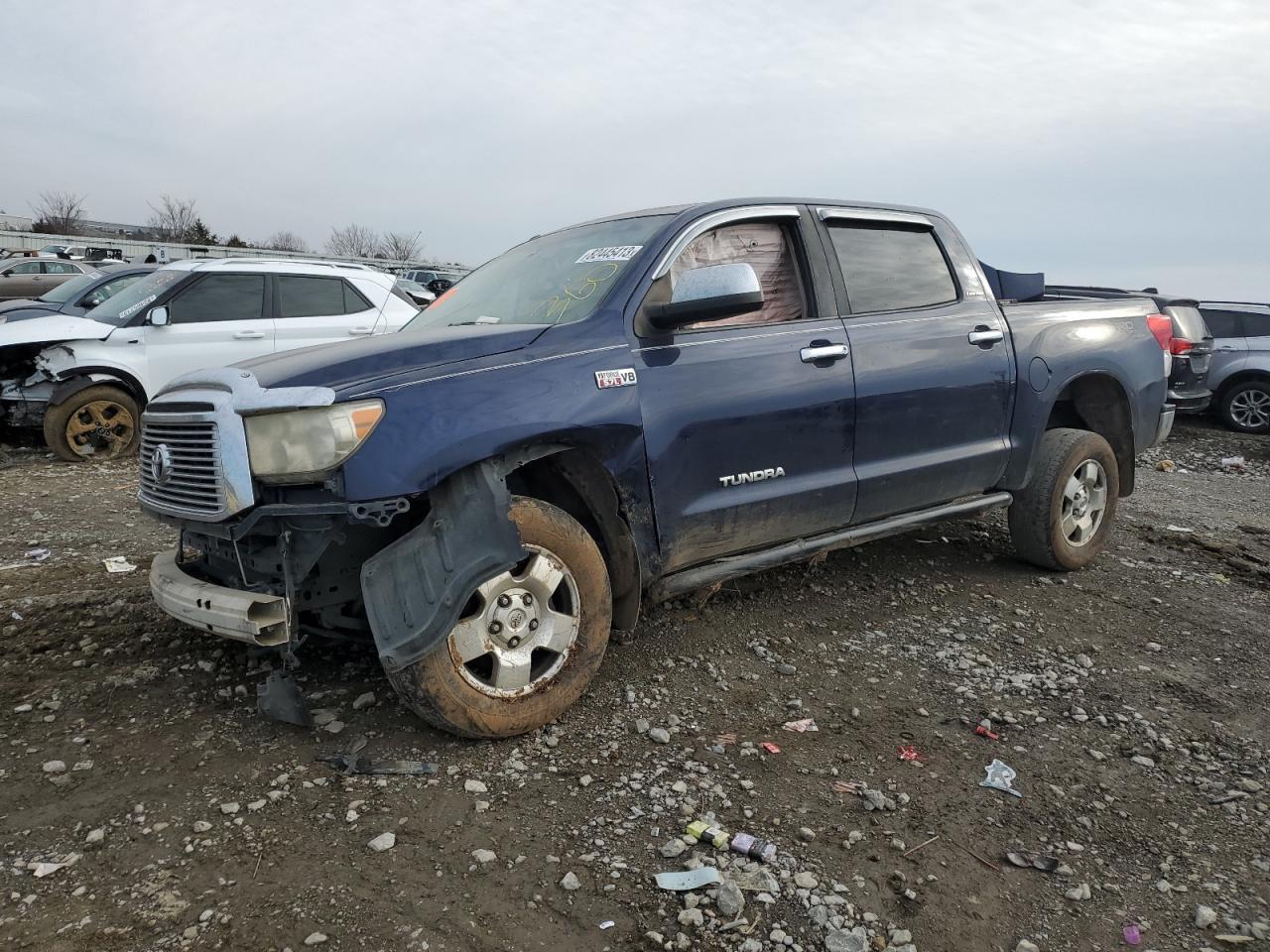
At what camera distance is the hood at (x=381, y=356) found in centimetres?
297

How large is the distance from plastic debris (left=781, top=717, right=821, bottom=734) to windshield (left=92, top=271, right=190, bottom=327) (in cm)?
724

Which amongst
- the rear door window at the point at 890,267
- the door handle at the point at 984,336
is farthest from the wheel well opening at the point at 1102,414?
the rear door window at the point at 890,267

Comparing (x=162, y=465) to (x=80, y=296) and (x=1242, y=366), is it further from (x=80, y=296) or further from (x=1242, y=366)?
(x=1242, y=366)

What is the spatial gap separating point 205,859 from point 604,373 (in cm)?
198

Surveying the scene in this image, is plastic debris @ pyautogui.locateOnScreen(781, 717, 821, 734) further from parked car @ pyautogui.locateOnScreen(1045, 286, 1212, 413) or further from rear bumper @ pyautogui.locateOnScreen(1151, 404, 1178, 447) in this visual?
parked car @ pyautogui.locateOnScreen(1045, 286, 1212, 413)

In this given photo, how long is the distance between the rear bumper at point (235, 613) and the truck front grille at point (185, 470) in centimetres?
26

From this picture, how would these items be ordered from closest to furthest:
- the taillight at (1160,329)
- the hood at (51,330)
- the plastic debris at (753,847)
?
the plastic debris at (753,847)
the taillight at (1160,329)
the hood at (51,330)

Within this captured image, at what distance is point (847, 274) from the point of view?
424 cm

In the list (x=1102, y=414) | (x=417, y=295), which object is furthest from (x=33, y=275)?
(x=1102, y=414)

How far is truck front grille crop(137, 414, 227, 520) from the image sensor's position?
9.70 ft

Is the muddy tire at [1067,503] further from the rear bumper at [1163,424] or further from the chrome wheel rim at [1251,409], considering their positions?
the chrome wheel rim at [1251,409]

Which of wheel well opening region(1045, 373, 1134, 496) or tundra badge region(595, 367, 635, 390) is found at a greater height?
tundra badge region(595, 367, 635, 390)

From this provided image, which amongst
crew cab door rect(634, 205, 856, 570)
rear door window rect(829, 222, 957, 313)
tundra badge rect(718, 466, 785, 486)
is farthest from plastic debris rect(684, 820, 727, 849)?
rear door window rect(829, 222, 957, 313)

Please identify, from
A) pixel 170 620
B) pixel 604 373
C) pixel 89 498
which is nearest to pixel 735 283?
pixel 604 373
